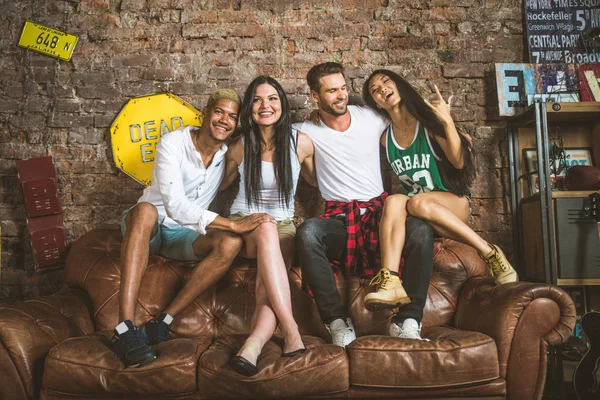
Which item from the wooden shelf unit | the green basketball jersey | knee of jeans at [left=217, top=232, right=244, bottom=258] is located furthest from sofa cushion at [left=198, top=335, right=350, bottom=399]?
the wooden shelf unit

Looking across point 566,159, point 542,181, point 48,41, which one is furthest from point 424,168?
point 48,41

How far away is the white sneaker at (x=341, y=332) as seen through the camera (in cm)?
194

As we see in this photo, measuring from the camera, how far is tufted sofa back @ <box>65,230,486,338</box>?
225cm

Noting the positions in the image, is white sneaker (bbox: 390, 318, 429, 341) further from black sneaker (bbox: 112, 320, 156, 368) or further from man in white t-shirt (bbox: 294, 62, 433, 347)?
black sneaker (bbox: 112, 320, 156, 368)

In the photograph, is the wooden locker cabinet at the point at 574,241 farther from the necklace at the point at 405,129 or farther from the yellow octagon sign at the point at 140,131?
the yellow octagon sign at the point at 140,131

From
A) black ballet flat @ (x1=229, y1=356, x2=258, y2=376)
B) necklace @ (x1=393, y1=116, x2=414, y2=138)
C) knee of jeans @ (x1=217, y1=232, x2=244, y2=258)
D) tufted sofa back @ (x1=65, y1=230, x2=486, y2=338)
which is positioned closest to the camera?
black ballet flat @ (x1=229, y1=356, x2=258, y2=376)

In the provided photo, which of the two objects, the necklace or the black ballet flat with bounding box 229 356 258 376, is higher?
the necklace

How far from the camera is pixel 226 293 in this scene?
234cm

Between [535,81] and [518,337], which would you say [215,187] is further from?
[535,81]

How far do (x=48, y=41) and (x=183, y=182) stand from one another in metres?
1.45

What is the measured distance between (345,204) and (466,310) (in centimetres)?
82

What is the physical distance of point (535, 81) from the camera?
288cm

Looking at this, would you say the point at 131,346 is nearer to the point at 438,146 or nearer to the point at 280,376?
the point at 280,376

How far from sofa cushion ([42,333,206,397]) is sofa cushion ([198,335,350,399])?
0.25 feet
